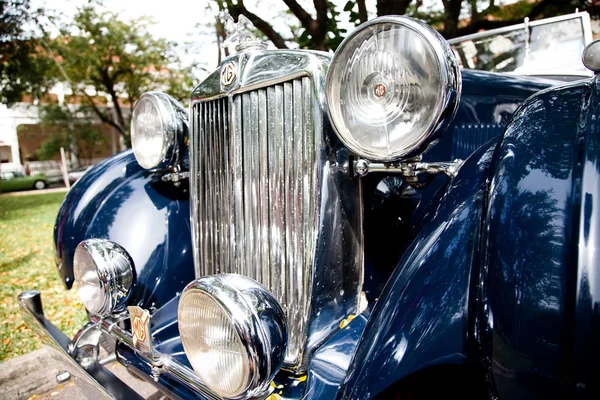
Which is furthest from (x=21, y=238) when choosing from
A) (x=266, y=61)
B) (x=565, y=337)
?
(x=565, y=337)

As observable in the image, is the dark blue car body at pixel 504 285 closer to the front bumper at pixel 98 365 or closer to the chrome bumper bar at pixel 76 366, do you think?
the front bumper at pixel 98 365

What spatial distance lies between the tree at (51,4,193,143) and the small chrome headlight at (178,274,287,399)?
16.3 meters

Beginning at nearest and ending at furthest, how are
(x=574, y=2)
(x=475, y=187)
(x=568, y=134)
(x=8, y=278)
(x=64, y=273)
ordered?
1. (x=568, y=134)
2. (x=475, y=187)
3. (x=64, y=273)
4. (x=8, y=278)
5. (x=574, y=2)

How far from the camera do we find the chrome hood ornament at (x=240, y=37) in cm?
170

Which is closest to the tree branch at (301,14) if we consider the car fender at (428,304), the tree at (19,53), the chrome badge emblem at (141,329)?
the chrome badge emblem at (141,329)

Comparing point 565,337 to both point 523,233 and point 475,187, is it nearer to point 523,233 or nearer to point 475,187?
point 523,233

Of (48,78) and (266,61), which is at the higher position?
(48,78)

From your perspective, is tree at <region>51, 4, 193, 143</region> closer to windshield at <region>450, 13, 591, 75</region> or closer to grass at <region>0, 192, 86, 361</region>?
grass at <region>0, 192, 86, 361</region>

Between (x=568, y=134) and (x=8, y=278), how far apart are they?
5.56m

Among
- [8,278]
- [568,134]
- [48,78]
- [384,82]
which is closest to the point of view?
[568,134]

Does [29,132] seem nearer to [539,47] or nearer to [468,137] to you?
[539,47]

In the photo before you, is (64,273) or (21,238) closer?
(64,273)

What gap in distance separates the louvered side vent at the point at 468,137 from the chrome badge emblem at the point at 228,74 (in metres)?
0.90

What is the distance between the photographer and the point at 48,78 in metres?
16.6
